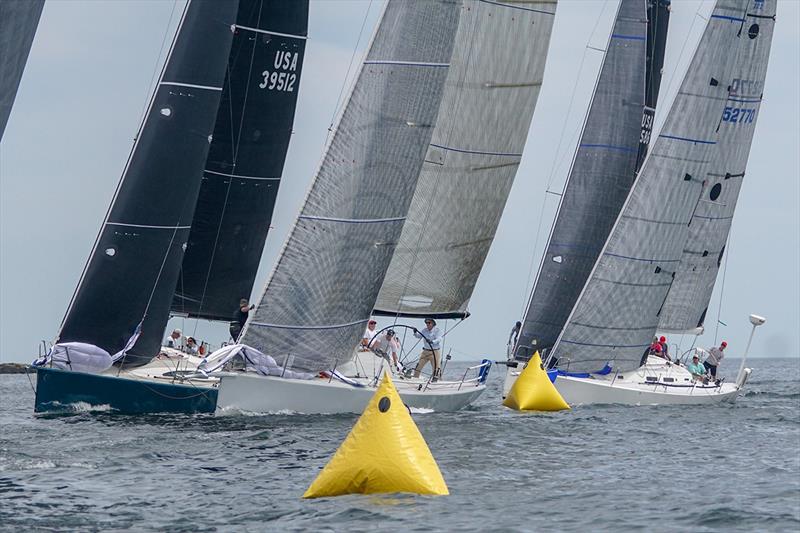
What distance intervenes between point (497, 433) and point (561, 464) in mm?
3508

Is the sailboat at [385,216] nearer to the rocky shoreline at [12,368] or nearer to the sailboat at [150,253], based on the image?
the sailboat at [150,253]

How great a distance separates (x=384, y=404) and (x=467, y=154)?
13.5 m

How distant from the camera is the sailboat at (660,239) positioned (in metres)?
29.6

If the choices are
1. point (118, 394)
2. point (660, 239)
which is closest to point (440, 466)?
point (118, 394)

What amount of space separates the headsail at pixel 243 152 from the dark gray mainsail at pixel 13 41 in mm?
14463

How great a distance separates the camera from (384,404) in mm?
15148

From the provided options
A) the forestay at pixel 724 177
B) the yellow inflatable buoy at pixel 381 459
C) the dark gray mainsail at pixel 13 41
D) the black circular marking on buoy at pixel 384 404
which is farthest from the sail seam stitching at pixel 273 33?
the dark gray mainsail at pixel 13 41

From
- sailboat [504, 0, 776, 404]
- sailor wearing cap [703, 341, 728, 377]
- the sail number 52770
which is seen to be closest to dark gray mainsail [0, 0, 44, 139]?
sailboat [504, 0, 776, 404]

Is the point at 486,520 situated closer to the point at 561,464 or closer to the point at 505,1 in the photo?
the point at 561,464

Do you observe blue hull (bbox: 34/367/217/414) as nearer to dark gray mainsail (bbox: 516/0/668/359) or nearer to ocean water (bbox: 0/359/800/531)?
ocean water (bbox: 0/359/800/531)

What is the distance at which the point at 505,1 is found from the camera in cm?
2792

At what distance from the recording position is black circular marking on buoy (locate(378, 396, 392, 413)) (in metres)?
15.1

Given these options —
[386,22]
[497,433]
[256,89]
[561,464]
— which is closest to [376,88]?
[386,22]

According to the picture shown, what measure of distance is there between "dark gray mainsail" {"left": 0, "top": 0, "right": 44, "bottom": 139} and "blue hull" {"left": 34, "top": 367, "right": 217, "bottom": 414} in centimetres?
995
